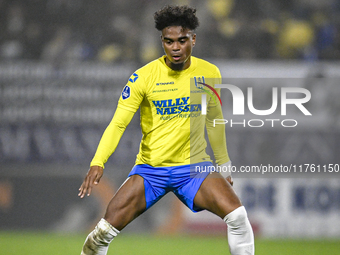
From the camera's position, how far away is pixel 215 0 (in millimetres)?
7305

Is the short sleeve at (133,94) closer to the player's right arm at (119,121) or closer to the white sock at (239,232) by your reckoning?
the player's right arm at (119,121)

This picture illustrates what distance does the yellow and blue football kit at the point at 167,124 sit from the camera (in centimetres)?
353

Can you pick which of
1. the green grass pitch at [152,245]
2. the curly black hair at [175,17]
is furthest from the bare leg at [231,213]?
the green grass pitch at [152,245]

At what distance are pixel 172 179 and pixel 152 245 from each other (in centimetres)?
261

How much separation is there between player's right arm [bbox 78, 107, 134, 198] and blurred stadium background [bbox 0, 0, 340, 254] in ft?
9.62

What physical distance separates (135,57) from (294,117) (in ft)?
7.96

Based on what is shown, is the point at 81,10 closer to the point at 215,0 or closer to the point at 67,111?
the point at 67,111

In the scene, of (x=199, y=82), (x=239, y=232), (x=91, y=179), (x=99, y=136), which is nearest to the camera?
(x=91, y=179)

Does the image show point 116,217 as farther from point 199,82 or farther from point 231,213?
point 199,82

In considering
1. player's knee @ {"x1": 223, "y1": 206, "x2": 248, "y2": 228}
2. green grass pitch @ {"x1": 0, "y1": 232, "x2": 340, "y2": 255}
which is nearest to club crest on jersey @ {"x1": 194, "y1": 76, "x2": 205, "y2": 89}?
player's knee @ {"x1": 223, "y1": 206, "x2": 248, "y2": 228}

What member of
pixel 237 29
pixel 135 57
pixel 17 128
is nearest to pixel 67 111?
pixel 17 128

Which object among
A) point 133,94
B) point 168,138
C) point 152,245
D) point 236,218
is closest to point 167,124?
point 168,138

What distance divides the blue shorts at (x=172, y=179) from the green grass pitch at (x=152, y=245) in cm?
211

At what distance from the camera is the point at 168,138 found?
3588 millimetres
